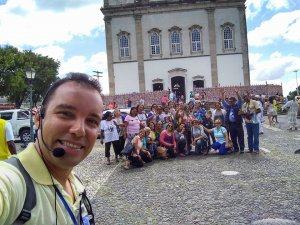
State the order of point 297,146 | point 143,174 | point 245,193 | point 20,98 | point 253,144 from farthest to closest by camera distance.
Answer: point 20,98, point 297,146, point 253,144, point 143,174, point 245,193

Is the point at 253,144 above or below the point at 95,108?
below

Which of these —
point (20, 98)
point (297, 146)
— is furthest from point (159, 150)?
point (20, 98)

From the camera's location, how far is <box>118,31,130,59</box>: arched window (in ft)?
120

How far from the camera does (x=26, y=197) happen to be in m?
1.24

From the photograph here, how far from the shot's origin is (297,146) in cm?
1189

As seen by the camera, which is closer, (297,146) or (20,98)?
(297,146)

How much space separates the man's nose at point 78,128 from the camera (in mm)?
1458

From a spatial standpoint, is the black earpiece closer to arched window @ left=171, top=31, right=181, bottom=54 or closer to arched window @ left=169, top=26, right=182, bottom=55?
arched window @ left=169, top=26, right=182, bottom=55

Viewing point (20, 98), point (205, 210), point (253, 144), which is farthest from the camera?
point (20, 98)

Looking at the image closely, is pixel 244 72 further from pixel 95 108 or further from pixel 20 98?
pixel 95 108

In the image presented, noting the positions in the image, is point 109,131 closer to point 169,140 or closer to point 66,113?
point 169,140

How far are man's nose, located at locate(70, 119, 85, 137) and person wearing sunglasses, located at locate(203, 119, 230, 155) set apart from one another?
33.3ft

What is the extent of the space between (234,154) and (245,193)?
4724mm

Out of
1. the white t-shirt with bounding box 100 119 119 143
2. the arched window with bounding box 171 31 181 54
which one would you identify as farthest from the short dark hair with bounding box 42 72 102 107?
the arched window with bounding box 171 31 181 54
